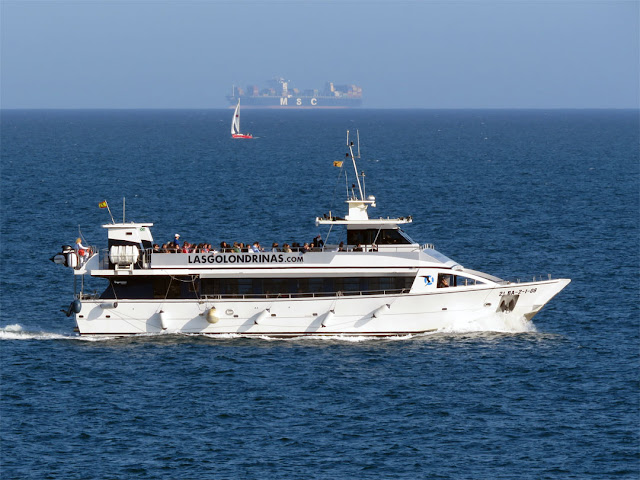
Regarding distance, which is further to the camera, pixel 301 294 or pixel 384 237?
pixel 384 237

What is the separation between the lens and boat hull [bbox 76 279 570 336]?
51.4 metres

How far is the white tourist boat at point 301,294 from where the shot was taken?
5153 centimetres

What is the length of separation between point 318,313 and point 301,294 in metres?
1.19

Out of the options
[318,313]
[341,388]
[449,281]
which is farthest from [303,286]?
[341,388]

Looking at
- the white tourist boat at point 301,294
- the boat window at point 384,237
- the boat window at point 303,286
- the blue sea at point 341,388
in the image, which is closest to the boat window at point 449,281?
the white tourist boat at point 301,294

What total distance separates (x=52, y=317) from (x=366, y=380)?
19128mm

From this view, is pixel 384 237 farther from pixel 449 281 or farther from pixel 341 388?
pixel 341 388

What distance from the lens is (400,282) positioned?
51.8 m

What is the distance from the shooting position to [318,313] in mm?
51625

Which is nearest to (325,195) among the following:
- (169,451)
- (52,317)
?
(52,317)

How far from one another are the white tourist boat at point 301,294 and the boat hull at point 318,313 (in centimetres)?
4

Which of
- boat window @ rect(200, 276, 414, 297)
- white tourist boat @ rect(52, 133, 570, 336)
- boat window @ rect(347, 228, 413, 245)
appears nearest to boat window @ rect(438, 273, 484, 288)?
white tourist boat @ rect(52, 133, 570, 336)

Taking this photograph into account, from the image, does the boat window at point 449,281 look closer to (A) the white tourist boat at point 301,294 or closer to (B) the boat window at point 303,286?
(A) the white tourist boat at point 301,294

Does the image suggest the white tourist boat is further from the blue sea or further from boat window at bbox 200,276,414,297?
the blue sea
